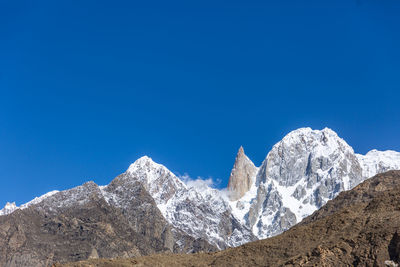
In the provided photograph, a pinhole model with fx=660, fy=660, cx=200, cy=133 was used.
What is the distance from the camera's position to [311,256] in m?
89.3

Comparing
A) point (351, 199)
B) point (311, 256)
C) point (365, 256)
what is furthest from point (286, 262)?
point (351, 199)

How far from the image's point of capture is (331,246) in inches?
3541

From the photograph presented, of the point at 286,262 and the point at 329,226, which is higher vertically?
the point at 329,226

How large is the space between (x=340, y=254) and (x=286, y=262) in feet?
26.0

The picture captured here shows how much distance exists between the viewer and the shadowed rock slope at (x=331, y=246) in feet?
279

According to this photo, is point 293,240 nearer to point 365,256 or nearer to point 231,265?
point 231,265

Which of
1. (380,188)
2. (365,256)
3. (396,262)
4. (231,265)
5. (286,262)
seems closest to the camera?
(396,262)

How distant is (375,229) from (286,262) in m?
12.9

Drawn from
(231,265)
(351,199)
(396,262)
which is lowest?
(396,262)

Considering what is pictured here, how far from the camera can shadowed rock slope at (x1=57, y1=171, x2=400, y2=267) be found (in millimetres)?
85188

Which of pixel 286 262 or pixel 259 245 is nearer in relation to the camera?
pixel 286 262

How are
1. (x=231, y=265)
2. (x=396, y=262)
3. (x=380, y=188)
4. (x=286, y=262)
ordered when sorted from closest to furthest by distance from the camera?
(x=396, y=262) → (x=286, y=262) → (x=231, y=265) → (x=380, y=188)

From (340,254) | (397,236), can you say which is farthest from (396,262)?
(340,254)

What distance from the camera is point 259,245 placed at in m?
106
